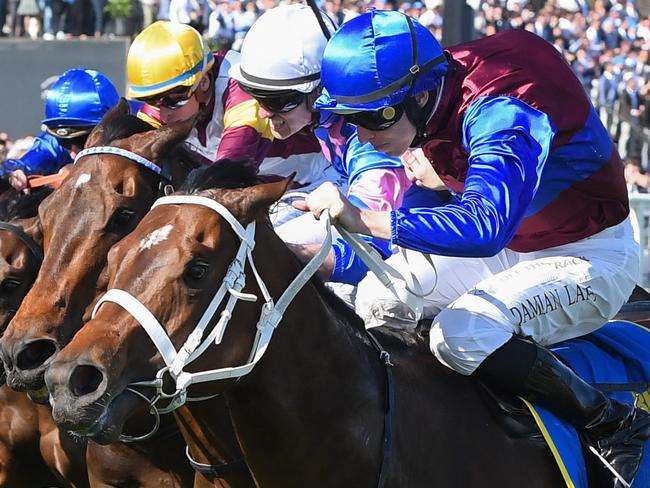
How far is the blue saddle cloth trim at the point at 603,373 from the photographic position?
154 inches

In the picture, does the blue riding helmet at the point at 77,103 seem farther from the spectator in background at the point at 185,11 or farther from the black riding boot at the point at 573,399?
the spectator in background at the point at 185,11

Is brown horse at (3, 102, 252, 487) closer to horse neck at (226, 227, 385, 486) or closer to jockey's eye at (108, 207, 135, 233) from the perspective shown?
jockey's eye at (108, 207, 135, 233)

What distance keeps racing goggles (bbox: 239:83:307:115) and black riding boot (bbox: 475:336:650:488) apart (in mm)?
1330

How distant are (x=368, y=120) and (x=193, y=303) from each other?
3.19ft

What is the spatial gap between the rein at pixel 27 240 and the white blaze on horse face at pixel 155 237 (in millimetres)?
2037

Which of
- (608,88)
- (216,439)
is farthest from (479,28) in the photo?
(216,439)

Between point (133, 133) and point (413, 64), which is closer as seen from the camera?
point (413, 64)

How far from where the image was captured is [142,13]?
77.7 ft

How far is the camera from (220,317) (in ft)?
10.6

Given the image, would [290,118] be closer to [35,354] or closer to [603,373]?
[35,354]

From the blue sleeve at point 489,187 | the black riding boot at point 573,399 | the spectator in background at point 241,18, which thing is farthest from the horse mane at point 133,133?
the spectator in background at point 241,18

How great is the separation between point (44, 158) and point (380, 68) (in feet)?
10.4

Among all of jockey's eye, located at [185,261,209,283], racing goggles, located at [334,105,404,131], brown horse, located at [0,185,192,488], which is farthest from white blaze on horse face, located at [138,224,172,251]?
brown horse, located at [0,185,192,488]

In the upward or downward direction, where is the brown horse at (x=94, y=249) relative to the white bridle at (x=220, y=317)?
downward
